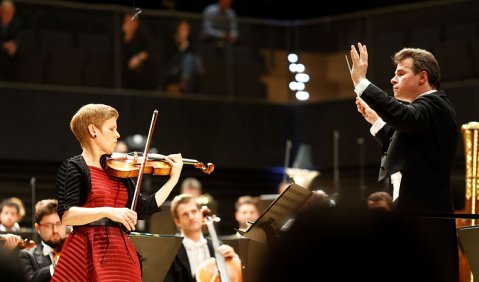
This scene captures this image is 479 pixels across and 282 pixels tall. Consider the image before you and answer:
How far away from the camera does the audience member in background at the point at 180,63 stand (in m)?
11.4

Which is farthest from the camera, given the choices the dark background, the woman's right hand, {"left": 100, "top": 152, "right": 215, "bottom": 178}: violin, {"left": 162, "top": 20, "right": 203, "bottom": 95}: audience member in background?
the dark background

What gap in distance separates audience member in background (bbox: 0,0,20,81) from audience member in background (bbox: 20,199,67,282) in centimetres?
520

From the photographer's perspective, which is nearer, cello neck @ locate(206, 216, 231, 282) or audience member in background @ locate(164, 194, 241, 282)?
cello neck @ locate(206, 216, 231, 282)

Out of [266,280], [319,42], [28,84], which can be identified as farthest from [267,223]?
[319,42]

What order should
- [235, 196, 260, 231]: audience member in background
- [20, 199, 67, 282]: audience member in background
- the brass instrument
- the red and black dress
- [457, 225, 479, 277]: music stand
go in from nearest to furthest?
the red and black dress < [457, 225, 479, 277]: music stand < the brass instrument < [20, 199, 67, 282]: audience member in background < [235, 196, 260, 231]: audience member in background

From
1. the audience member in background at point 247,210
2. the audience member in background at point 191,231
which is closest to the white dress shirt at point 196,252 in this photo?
the audience member in background at point 191,231

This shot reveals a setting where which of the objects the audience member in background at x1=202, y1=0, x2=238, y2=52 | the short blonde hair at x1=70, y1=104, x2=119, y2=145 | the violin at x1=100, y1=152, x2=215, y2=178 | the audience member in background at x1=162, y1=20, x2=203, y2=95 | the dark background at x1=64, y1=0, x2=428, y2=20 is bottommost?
the violin at x1=100, y1=152, x2=215, y2=178

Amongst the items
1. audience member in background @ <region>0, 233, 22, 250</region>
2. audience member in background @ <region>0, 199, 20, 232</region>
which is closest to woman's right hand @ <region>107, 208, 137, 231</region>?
audience member in background @ <region>0, 233, 22, 250</region>

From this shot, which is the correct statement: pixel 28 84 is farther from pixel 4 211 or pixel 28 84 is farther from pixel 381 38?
pixel 381 38

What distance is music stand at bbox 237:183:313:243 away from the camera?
4336mm

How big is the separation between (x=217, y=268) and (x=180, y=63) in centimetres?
574

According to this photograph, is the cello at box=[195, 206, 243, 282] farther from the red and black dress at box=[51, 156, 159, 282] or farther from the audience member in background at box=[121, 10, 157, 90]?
the audience member in background at box=[121, 10, 157, 90]

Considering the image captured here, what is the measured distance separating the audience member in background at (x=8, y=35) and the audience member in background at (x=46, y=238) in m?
5.20

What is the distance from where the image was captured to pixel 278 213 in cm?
447
